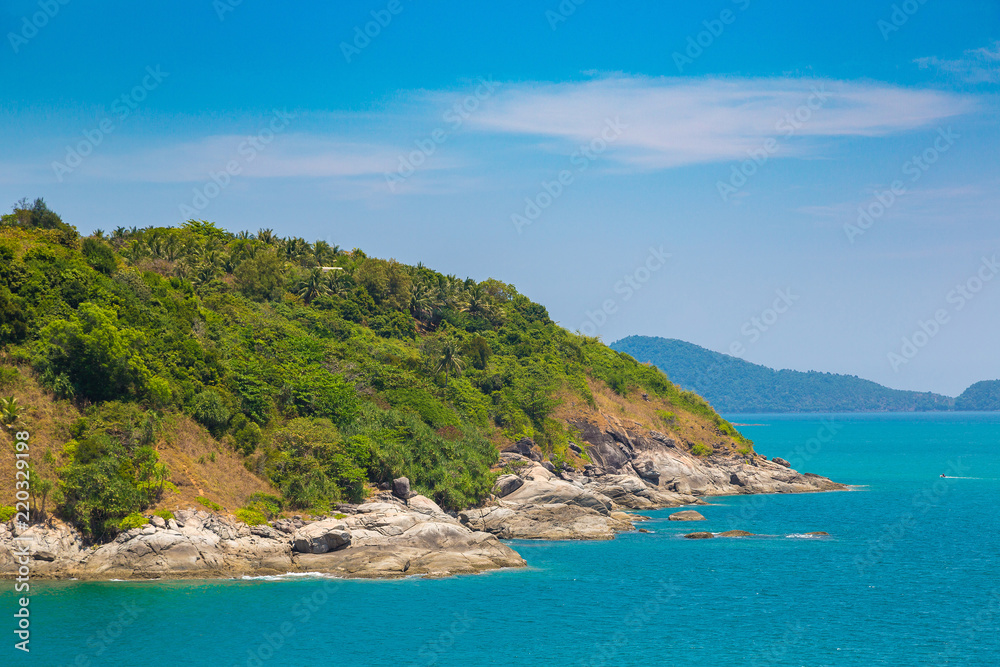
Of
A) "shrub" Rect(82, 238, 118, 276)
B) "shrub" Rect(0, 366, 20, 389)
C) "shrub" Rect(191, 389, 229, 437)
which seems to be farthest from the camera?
"shrub" Rect(82, 238, 118, 276)

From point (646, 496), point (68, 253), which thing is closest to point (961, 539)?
point (646, 496)

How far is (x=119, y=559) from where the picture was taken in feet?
152

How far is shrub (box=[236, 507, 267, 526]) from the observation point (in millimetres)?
51062

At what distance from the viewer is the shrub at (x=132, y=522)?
155 feet

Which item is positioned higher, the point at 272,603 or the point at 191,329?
the point at 191,329

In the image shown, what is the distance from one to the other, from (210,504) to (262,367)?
634 inches

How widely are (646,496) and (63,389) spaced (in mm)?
50745

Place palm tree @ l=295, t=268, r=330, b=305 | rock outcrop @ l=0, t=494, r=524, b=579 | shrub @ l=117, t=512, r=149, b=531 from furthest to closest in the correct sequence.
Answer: palm tree @ l=295, t=268, r=330, b=305
shrub @ l=117, t=512, r=149, b=531
rock outcrop @ l=0, t=494, r=524, b=579

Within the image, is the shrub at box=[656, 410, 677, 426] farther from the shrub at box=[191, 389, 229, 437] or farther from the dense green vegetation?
the shrub at box=[191, 389, 229, 437]

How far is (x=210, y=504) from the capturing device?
166 feet

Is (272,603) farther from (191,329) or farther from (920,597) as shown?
(920,597)

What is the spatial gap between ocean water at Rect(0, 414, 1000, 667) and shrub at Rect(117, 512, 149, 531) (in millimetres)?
3578

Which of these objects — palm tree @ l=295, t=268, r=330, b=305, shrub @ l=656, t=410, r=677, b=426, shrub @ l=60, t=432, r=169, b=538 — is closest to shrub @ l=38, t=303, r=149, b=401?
shrub @ l=60, t=432, r=169, b=538

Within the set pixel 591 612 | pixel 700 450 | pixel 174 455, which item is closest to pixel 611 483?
pixel 700 450
